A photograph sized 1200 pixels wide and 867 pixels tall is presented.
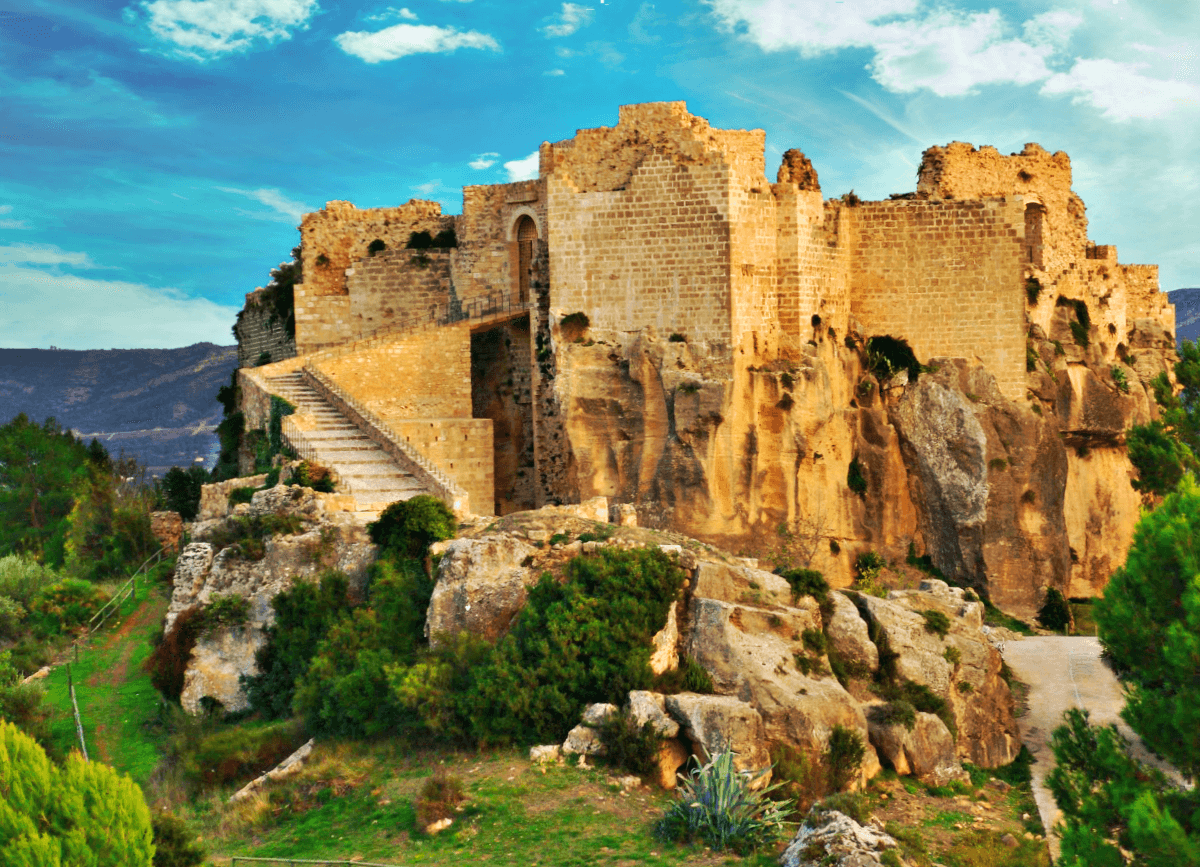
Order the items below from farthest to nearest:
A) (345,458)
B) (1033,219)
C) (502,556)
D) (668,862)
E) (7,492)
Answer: (7,492) < (1033,219) < (345,458) < (502,556) < (668,862)

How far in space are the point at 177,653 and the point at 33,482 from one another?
23.8 meters

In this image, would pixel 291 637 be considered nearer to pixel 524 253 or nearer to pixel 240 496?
pixel 240 496

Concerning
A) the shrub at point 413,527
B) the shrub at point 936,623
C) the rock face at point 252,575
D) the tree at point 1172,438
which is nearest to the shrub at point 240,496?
the rock face at point 252,575

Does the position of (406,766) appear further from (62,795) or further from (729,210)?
(729,210)

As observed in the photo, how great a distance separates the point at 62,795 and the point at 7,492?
33.8 meters

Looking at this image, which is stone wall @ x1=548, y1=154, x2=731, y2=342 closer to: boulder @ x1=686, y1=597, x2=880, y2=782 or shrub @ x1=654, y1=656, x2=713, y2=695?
boulder @ x1=686, y1=597, x2=880, y2=782

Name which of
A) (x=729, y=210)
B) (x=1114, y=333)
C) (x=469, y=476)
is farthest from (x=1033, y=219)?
(x=469, y=476)

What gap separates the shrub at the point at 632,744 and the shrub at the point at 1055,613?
66.3 feet

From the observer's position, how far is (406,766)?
17.9m

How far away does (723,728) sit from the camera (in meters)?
17.3

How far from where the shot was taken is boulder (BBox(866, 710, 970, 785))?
19.5 metres

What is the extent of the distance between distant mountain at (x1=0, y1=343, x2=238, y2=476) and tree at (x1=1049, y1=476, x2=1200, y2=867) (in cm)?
9160

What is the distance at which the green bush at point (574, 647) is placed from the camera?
59.0 feet

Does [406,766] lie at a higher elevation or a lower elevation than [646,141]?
lower
